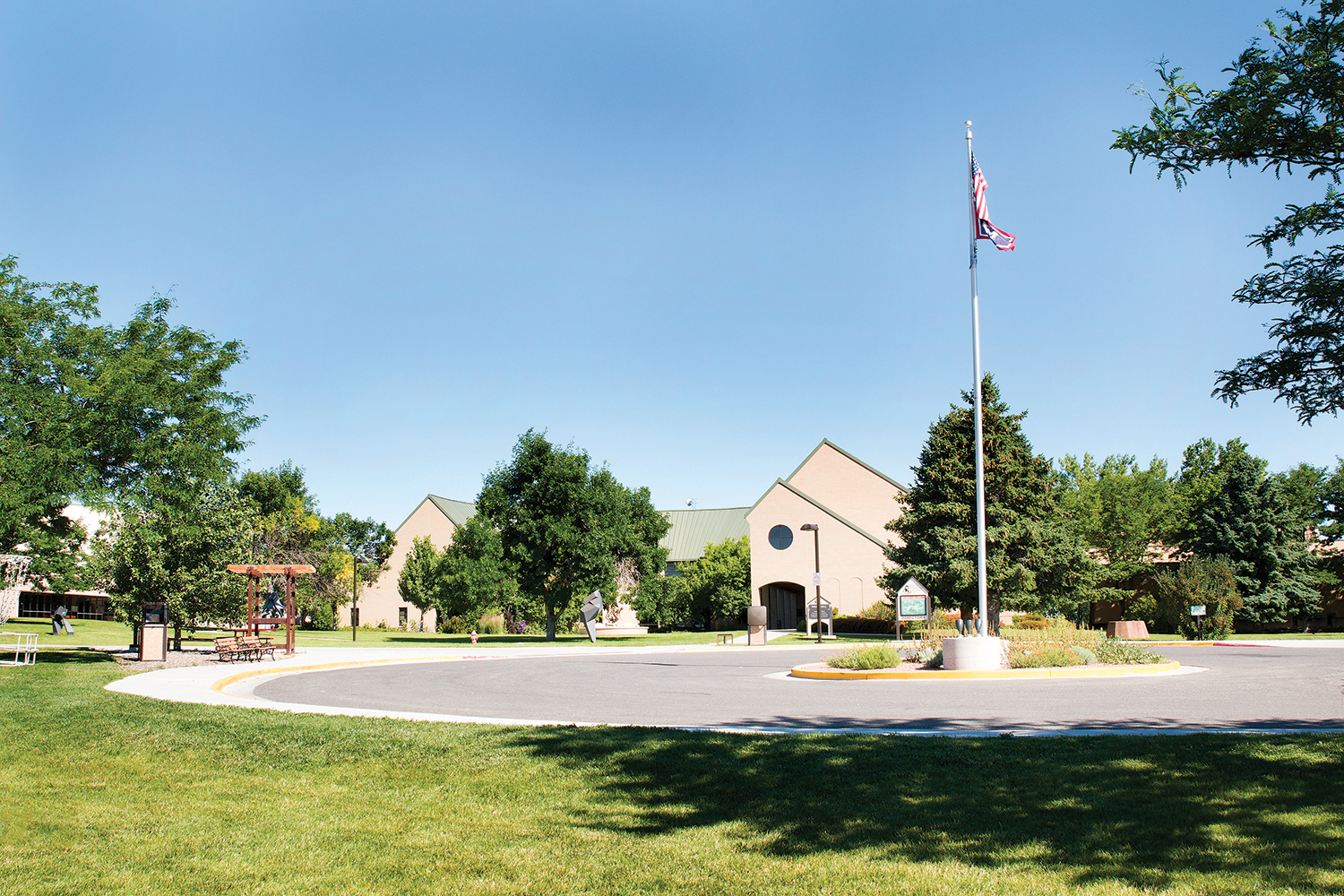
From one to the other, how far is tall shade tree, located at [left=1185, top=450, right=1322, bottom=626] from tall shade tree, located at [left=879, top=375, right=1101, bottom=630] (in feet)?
41.5

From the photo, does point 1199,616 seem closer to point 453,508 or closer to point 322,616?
point 453,508

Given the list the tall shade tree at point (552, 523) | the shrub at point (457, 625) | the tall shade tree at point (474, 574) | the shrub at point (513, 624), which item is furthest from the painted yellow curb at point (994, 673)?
the shrub at point (513, 624)

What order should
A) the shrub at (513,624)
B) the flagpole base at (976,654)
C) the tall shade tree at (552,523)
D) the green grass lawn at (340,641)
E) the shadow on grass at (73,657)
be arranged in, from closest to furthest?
the flagpole base at (976,654) < the shadow on grass at (73,657) < the green grass lawn at (340,641) < the tall shade tree at (552,523) < the shrub at (513,624)

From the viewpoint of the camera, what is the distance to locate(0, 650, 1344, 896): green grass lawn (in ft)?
17.1

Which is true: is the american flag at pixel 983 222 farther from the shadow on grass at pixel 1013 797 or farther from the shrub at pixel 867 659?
the shadow on grass at pixel 1013 797

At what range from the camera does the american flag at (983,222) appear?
19984 millimetres

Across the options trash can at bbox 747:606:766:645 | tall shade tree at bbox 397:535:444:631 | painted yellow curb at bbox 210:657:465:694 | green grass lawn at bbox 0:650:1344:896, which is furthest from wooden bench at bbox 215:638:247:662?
tall shade tree at bbox 397:535:444:631

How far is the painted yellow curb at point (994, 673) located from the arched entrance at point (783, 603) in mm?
35354

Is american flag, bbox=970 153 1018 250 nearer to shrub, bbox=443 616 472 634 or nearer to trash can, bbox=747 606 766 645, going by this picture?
trash can, bbox=747 606 766 645

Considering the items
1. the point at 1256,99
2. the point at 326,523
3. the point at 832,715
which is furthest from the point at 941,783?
the point at 326,523

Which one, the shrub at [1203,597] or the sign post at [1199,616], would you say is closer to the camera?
the sign post at [1199,616]

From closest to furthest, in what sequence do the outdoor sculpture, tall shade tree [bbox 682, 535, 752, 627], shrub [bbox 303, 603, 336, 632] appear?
the outdoor sculpture < tall shade tree [bbox 682, 535, 752, 627] < shrub [bbox 303, 603, 336, 632]

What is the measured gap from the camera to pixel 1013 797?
658 cm

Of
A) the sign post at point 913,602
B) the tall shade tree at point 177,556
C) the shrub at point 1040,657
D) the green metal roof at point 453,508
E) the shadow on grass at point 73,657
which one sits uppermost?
the green metal roof at point 453,508
